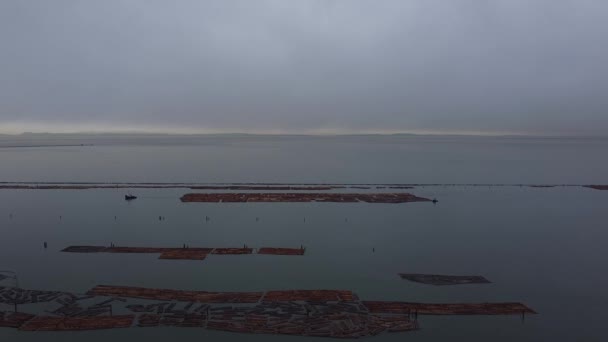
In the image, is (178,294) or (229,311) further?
(178,294)

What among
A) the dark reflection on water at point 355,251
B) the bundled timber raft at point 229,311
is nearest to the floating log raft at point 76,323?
the bundled timber raft at point 229,311

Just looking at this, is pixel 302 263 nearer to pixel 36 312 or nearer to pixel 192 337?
pixel 192 337

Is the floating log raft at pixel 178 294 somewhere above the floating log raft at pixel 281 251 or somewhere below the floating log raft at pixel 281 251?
below

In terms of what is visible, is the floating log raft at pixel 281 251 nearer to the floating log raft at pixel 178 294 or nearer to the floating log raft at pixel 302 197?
the floating log raft at pixel 178 294

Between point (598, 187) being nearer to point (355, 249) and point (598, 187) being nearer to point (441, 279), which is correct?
point (355, 249)

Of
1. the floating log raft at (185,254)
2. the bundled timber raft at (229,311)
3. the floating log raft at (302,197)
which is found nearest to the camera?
the bundled timber raft at (229,311)

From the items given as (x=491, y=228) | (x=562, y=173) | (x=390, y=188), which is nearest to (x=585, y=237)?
(x=491, y=228)

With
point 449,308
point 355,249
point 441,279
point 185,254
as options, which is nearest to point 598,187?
point 355,249
